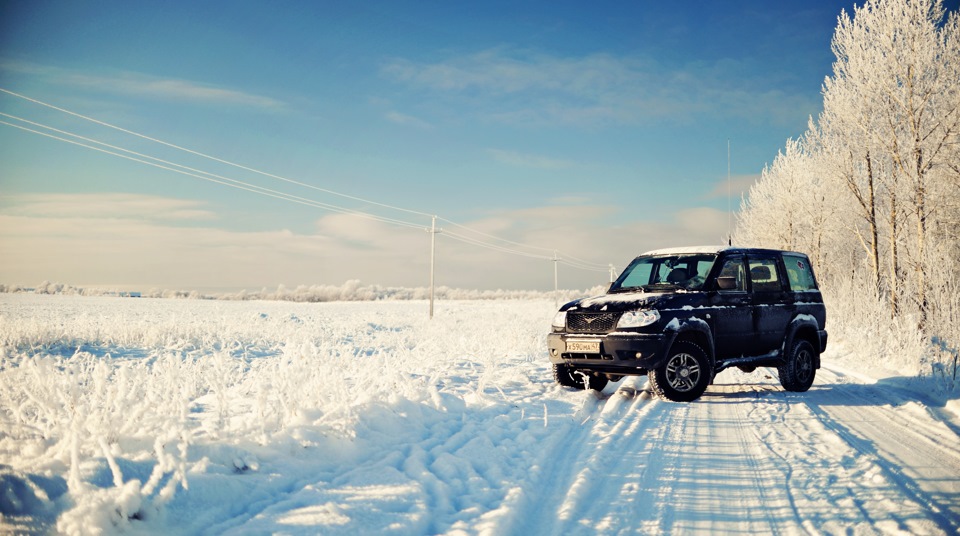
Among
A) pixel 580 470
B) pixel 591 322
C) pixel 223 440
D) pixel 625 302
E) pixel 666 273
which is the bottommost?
pixel 580 470

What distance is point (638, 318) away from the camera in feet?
25.8

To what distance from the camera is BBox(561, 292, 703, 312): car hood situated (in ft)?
26.2

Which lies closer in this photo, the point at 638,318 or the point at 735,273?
the point at 638,318

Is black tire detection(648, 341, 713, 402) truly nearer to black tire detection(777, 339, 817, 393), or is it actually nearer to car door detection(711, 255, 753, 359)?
car door detection(711, 255, 753, 359)

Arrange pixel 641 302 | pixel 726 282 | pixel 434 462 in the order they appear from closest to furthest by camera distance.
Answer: pixel 434 462
pixel 641 302
pixel 726 282

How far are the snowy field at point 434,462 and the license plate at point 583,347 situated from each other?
2.88ft

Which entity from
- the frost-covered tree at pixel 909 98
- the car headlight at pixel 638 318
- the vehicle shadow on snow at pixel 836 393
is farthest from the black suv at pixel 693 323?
the frost-covered tree at pixel 909 98

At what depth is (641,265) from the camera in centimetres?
969

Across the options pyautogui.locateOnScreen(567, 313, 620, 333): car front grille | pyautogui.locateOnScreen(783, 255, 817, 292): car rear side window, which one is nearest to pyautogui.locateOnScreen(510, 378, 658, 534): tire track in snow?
pyautogui.locateOnScreen(567, 313, 620, 333): car front grille

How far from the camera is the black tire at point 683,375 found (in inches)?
Answer: 313

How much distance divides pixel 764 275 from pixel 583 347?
366cm

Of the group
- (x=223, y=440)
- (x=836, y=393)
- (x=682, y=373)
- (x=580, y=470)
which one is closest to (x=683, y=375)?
(x=682, y=373)

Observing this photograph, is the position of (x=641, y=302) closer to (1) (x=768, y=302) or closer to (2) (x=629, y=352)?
(2) (x=629, y=352)

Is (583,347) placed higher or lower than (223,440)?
higher
